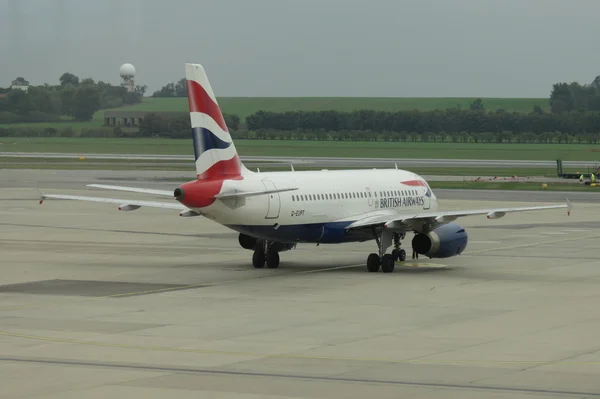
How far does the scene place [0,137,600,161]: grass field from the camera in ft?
523

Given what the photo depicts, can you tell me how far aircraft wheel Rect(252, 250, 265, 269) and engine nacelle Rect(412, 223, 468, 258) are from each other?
20.2ft

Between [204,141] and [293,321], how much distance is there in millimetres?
11029

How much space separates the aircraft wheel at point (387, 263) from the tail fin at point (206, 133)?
687cm

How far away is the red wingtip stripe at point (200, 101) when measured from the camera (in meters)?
39.8

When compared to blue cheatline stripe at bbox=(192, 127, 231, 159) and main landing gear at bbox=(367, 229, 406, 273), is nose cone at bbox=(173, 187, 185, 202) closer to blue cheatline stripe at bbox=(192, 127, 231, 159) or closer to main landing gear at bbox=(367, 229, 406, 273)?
blue cheatline stripe at bbox=(192, 127, 231, 159)

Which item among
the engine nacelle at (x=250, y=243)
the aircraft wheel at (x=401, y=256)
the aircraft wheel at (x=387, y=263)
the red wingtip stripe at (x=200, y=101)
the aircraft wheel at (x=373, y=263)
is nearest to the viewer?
the red wingtip stripe at (x=200, y=101)

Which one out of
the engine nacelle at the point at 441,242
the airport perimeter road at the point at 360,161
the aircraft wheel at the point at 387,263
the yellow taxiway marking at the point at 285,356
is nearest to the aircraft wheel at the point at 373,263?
the aircraft wheel at the point at 387,263

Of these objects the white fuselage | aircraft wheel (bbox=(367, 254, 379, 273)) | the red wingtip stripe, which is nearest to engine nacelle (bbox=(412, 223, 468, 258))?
aircraft wheel (bbox=(367, 254, 379, 273))

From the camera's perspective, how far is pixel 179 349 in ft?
86.8

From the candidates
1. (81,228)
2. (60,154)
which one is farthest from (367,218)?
(60,154)

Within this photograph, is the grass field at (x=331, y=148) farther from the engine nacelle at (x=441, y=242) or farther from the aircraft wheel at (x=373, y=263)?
the aircraft wheel at (x=373, y=263)

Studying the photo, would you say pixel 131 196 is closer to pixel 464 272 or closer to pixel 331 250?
pixel 331 250

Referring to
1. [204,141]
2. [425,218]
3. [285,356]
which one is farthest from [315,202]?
[285,356]

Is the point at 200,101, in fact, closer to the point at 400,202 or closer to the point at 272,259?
the point at 272,259
